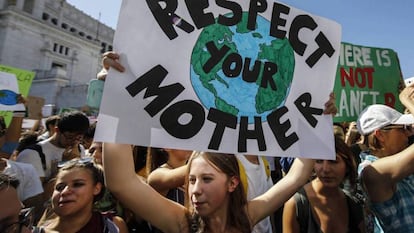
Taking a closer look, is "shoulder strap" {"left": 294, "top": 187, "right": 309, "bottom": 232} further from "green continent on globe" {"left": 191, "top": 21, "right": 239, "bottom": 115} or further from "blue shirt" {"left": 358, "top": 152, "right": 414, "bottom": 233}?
"green continent on globe" {"left": 191, "top": 21, "right": 239, "bottom": 115}

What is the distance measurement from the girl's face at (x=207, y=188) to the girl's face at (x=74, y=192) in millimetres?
726

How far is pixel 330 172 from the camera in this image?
2193 mm

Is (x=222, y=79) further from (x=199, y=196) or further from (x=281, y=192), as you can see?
(x=281, y=192)

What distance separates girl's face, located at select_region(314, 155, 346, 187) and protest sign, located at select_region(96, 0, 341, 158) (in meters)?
0.40

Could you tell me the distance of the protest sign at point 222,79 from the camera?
1.45 metres

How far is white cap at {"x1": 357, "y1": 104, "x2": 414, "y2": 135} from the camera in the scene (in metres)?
1.96

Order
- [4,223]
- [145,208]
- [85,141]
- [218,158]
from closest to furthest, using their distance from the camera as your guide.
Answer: [4,223]
[145,208]
[218,158]
[85,141]

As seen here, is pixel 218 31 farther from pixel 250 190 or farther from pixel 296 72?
pixel 250 190

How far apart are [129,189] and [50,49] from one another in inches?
1556

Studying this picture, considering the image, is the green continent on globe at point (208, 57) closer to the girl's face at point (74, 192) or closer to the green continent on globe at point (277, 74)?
the green continent on globe at point (277, 74)

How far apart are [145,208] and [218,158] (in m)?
0.42

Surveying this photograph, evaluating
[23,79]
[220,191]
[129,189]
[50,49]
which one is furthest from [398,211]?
[50,49]

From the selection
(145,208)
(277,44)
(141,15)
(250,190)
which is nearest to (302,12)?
(277,44)

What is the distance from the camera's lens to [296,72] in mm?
1843
